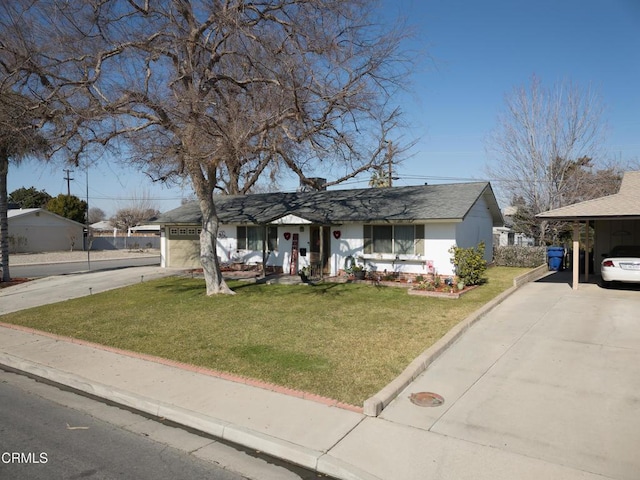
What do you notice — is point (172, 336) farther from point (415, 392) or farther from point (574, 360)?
point (574, 360)

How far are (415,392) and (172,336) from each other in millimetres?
5352

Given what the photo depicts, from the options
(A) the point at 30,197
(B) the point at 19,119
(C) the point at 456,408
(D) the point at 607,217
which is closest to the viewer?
(C) the point at 456,408

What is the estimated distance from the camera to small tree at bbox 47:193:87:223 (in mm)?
49594

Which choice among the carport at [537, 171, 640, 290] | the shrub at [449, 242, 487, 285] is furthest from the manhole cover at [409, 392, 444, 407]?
the carport at [537, 171, 640, 290]

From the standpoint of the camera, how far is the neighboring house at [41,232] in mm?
37781

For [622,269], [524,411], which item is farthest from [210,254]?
[622,269]

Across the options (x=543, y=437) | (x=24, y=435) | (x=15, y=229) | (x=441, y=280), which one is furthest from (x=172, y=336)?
(x=15, y=229)

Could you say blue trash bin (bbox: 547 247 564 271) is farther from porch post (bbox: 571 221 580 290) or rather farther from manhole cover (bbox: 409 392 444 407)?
manhole cover (bbox: 409 392 444 407)

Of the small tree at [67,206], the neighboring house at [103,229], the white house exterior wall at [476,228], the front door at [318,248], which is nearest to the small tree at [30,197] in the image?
the neighboring house at [103,229]

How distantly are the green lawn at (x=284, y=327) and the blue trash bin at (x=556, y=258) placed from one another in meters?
6.68

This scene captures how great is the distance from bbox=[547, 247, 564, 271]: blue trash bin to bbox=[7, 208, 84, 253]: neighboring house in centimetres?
4053

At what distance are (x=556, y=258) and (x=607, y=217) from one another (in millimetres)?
8221

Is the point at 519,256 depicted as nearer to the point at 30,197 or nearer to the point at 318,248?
the point at 318,248

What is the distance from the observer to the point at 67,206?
4997 cm
